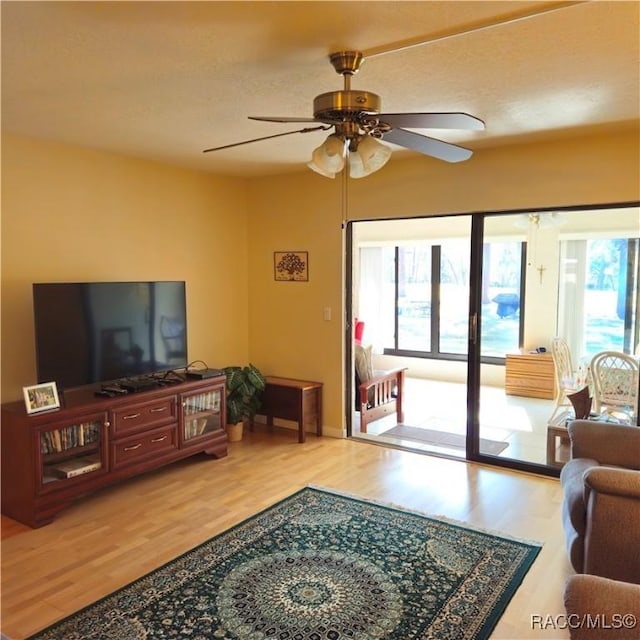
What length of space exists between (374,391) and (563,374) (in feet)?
5.60

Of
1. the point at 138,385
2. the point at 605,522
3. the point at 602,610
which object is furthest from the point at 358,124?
the point at 138,385

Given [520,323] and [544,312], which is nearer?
[544,312]

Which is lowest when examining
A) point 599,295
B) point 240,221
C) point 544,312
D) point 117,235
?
point 544,312

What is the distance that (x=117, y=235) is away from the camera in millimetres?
4305

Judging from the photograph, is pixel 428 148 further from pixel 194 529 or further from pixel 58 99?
pixel 194 529

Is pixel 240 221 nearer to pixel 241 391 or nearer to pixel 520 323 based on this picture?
pixel 241 391

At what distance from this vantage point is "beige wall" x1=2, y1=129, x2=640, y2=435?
12.2ft

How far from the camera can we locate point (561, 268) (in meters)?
5.03

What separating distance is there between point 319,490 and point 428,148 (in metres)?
2.38

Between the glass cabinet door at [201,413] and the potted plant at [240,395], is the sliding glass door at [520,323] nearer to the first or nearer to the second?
the potted plant at [240,395]

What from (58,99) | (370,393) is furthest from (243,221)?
(58,99)

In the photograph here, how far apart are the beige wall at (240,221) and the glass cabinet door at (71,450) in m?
0.56

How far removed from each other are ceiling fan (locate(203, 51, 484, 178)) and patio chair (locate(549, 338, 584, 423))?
2836 mm

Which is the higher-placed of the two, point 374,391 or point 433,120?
point 433,120
